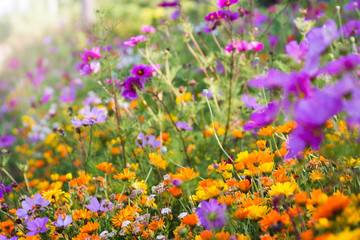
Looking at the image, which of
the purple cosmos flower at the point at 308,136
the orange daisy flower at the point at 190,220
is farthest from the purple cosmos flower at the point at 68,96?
the purple cosmos flower at the point at 308,136

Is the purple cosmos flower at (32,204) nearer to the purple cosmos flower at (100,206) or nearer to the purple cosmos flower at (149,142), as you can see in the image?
the purple cosmos flower at (100,206)

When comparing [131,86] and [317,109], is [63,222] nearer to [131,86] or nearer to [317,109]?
[131,86]

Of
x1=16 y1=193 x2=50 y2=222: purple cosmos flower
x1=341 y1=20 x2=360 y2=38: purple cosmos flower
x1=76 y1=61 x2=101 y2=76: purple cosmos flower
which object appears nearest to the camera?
x1=16 y1=193 x2=50 y2=222: purple cosmos flower

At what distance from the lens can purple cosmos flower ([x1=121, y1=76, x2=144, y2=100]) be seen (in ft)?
5.09

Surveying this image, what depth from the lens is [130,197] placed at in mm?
1238

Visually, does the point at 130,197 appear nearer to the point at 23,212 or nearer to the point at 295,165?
the point at 23,212

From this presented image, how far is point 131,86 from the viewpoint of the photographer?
1.58 meters

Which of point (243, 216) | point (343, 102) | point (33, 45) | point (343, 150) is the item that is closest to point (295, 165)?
point (343, 150)

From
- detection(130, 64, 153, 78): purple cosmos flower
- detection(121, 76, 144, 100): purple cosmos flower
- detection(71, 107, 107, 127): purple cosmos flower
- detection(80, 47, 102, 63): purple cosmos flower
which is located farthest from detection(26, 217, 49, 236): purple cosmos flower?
detection(80, 47, 102, 63): purple cosmos flower

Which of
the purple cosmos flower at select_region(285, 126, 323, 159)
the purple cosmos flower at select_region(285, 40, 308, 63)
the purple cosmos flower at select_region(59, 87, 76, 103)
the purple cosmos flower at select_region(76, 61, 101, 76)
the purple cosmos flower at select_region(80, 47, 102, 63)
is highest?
the purple cosmos flower at select_region(285, 40, 308, 63)

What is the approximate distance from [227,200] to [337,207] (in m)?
0.40

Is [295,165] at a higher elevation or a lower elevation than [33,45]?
higher

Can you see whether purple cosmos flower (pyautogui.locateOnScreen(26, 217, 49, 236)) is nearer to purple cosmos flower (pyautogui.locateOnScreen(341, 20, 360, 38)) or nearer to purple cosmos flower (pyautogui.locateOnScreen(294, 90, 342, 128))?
purple cosmos flower (pyautogui.locateOnScreen(294, 90, 342, 128))

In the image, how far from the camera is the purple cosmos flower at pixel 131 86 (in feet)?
5.09
